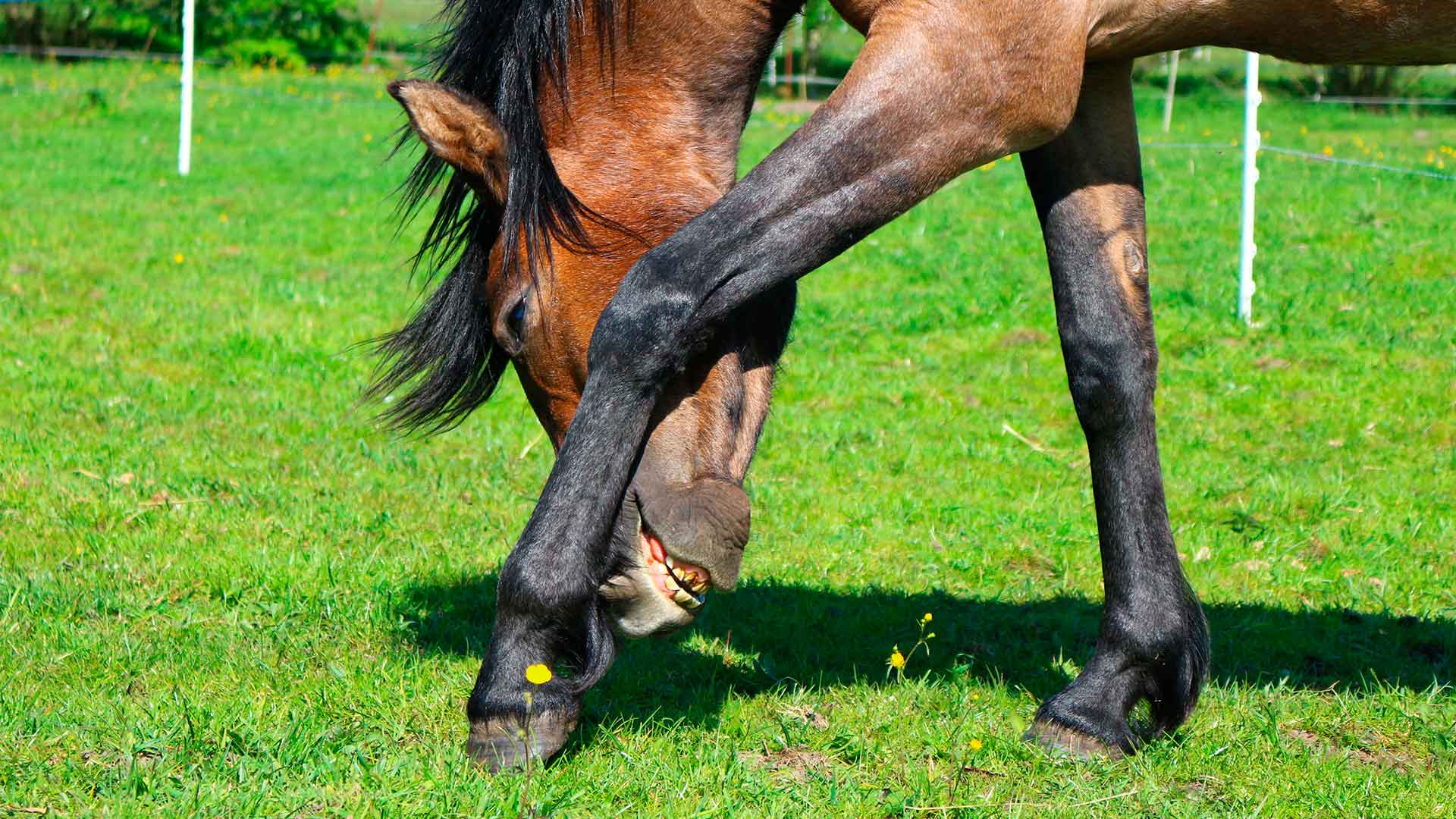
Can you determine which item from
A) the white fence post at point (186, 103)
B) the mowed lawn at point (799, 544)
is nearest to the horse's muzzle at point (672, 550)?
the mowed lawn at point (799, 544)

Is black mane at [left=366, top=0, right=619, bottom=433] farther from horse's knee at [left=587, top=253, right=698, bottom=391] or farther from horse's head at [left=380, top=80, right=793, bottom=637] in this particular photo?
horse's knee at [left=587, top=253, right=698, bottom=391]

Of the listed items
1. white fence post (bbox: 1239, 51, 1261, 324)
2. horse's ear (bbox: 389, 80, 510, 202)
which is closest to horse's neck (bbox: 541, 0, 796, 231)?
horse's ear (bbox: 389, 80, 510, 202)

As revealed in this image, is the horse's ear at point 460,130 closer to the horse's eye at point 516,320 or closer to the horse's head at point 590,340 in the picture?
the horse's head at point 590,340

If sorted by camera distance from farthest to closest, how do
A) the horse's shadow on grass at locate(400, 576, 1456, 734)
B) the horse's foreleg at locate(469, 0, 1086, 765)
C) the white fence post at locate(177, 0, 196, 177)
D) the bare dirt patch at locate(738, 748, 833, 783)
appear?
1. the white fence post at locate(177, 0, 196, 177)
2. the horse's shadow on grass at locate(400, 576, 1456, 734)
3. the bare dirt patch at locate(738, 748, 833, 783)
4. the horse's foreleg at locate(469, 0, 1086, 765)

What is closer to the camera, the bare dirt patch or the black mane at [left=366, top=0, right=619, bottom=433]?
the black mane at [left=366, top=0, right=619, bottom=433]

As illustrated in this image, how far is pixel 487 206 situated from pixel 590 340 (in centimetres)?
43

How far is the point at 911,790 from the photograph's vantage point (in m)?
3.02

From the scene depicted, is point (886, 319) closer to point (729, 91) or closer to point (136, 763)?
point (729, 91)

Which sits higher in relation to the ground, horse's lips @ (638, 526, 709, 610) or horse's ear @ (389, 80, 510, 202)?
horse's ear @ (389, 80, 510, 202)

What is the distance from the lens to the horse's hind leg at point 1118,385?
341 cm

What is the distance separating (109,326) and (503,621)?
18.5 feet

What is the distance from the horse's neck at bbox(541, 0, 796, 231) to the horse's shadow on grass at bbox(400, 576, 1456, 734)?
1.30m

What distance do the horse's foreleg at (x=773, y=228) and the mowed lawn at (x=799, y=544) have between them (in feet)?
1.45

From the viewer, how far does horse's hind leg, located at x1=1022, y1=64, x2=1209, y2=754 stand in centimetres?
341
